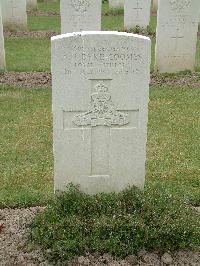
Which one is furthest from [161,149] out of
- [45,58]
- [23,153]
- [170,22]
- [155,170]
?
[45,58]

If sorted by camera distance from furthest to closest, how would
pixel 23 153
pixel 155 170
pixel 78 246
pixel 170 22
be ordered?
pixel 170 22
pixel 23 153
pixel 155 170
pixel 78 246

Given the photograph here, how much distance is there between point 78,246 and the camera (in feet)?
12.7

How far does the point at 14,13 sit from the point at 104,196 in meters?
12.6

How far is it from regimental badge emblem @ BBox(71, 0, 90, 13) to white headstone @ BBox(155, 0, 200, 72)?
77.4 inches

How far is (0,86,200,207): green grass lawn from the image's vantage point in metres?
5.29

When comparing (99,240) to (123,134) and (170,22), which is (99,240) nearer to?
(123,134)

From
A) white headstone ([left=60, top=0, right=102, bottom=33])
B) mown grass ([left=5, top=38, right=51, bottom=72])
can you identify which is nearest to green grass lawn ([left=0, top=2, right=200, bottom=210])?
mown grass ([left=5, top=38, right=51, bottom=72])

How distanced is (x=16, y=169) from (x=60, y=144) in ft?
5.61

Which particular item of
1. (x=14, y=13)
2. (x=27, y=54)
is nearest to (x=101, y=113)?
(x=27, y=54)

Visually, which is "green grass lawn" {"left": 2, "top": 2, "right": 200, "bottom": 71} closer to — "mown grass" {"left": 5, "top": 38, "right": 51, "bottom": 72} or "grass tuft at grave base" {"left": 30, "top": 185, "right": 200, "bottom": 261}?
"mown grass" {"left": 5, "top": 38, "right": 51, "bottom": 72}

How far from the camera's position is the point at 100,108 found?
4188mm

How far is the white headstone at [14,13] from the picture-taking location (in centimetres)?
1558

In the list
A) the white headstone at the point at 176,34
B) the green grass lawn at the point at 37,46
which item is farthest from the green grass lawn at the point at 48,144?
the green grass lawn at the point at 37,46

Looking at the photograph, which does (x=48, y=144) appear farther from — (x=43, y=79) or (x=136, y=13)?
(x=136, y=13)
